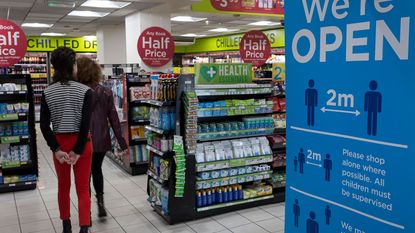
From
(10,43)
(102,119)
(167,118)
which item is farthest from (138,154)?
(10,43)

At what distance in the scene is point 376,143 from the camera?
135 centimetres

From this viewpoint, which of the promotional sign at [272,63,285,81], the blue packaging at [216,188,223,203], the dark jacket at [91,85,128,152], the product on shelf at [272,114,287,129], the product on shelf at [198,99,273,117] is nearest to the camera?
the dark jacket at [91,85,128,152]

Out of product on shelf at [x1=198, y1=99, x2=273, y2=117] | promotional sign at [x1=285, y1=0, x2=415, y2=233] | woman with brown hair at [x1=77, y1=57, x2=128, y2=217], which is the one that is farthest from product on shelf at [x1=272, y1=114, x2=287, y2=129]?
promotional sign at [x1=285, y1=0, x2=415, y2=233]

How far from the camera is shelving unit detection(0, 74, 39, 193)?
18.9 ft

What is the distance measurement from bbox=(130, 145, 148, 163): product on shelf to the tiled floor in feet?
2.62

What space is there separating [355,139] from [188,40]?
551 inches

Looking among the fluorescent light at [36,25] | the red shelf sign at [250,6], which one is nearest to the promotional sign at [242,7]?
the red shelf sign at [250,6]

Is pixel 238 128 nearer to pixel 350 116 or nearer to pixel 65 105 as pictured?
pixel 65 105

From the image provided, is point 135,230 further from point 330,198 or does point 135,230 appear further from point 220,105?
point 330,198

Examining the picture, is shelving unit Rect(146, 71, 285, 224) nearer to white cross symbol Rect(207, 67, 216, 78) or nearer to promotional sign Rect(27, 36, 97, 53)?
white cross symbol Rect(207, 67, 216, 78)

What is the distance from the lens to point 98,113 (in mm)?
4371

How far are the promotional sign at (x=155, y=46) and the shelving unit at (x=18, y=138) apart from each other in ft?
8.72

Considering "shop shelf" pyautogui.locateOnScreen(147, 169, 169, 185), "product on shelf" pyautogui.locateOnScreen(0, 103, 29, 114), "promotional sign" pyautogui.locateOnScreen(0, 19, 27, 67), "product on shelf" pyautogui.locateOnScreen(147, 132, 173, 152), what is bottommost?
"shop shelf" pyautogui.locateOnScreen(147, 169, 169, 185)

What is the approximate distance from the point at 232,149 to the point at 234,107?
54 centimetres
